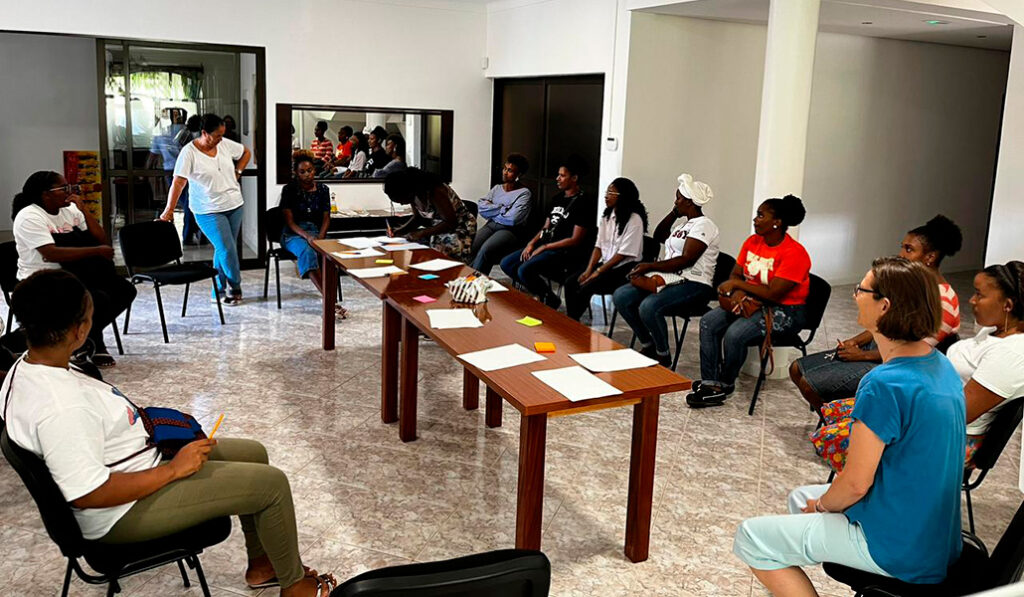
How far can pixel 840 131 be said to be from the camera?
26.7 feet

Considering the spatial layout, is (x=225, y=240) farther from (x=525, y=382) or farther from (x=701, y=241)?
(x=525, y=382)

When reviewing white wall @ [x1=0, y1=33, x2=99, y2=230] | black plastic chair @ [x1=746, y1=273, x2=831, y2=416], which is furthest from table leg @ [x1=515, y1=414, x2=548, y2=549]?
white wall @ [x1=0, y1=33, x2=99, y2=230]

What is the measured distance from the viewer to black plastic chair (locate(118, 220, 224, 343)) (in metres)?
5.86

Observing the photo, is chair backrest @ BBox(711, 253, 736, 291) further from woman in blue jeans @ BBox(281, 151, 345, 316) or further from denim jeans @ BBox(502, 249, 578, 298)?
woman in blue jeans @ BBox(281, 151, 345, 316)

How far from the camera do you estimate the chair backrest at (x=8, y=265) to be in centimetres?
512

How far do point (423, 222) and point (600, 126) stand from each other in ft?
6.04

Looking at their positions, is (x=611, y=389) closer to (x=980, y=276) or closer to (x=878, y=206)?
(x=980, y=276)

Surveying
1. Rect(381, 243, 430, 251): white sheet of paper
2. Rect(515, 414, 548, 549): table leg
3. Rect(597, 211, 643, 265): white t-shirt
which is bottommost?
Rect(515, 414, 548, 549): table leg

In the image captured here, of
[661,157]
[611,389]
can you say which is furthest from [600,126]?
[611,389]

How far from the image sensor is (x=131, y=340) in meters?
5.89

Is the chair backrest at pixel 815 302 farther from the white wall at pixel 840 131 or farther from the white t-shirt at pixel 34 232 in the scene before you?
the white t-shirt at pixel 34 232

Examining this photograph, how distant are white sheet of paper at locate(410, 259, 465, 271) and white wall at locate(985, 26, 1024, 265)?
3473 mm

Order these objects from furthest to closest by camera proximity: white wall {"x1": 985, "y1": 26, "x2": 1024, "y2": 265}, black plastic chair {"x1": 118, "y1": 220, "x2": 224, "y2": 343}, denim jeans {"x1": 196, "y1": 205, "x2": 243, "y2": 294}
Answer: denim jeans {"x1": 196, "y1": 205, "x2": 243, "y2": 294}, black plastic chair {"x1": 118, "y1": 220, "x2": 224, "y2": 343}, white wall {"x1": 985, "y1": 26, "x2": 1024, "y2": 265}

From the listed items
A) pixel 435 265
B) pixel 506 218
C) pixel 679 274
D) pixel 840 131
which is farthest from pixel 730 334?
pixel 840 131
